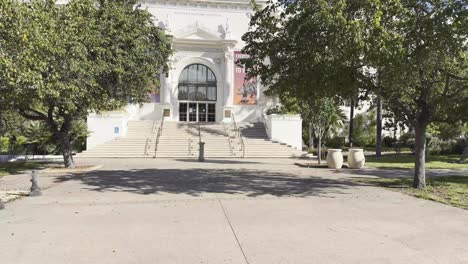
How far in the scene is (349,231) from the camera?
24.2 feet

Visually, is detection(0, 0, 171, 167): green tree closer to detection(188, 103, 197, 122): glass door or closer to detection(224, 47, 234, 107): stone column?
detection(224, 47, 234, 107): stone column

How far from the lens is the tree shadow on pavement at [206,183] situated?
12.2 m

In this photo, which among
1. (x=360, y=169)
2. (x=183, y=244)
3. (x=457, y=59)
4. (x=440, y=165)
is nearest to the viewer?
(x=183, y=244)

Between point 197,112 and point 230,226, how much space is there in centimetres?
3268

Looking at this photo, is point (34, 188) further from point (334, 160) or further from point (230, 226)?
point (334, 160)

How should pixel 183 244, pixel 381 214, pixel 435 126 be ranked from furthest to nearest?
pixel 435 126
pixel 381 214
pixel 183 244

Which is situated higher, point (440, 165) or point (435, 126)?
point (435, 126)

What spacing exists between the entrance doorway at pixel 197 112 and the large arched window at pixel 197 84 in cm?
54

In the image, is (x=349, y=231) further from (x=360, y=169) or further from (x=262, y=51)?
(x=360, y=169)

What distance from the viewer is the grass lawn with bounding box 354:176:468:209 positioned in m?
11.0

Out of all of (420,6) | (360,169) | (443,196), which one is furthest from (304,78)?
(360,169)

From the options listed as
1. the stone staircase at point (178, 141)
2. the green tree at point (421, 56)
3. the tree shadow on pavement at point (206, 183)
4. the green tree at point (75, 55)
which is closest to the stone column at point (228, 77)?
the stone staircase at point (178, 141)

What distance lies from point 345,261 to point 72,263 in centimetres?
347

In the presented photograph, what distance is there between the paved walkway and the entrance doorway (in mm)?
26802
